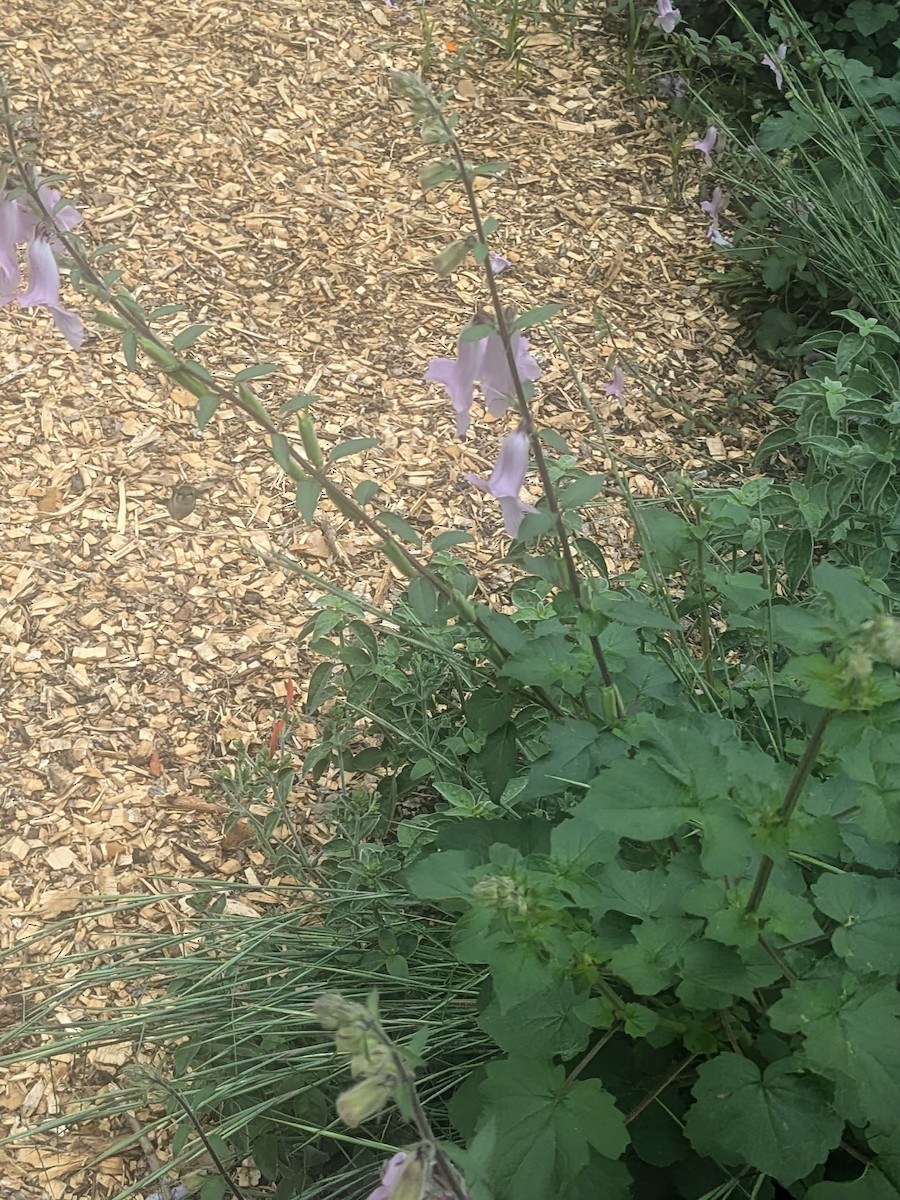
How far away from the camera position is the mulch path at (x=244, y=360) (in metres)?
2.05

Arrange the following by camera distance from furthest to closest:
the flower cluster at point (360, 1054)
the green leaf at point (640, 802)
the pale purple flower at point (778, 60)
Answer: the pale purple flower at point (778, 60)
the green leaf at point (640, 802)
the flower cluster at point (360, 1054)

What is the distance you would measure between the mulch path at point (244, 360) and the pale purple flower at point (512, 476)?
1.89 ft

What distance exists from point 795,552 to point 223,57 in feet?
8.58

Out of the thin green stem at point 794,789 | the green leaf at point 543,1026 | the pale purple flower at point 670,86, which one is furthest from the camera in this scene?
the pale purple flower at point 670,86

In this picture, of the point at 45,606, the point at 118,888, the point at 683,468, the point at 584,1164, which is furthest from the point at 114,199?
the point at 584,1164

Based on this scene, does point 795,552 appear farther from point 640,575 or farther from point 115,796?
point 115,796

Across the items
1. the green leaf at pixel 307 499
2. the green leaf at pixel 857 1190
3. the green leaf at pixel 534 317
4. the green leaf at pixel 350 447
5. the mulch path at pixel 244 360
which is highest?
the green leaf at pixel 534 317

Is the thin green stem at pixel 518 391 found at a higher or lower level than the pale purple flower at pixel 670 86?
higher

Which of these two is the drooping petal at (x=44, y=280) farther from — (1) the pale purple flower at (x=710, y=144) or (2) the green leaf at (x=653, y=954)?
(1) the pale purple flower at (x=710, y=144)

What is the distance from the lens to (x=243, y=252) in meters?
2.89

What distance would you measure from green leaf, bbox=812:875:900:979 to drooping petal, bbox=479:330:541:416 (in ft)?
2.01

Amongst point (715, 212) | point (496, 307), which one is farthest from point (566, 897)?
point (715, 212)

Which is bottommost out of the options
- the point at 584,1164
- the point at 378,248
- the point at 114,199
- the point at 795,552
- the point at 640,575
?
the point at 114,199

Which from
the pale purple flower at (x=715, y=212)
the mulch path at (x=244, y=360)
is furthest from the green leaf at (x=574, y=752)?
the pale purple flower at (x=715, y=212)
